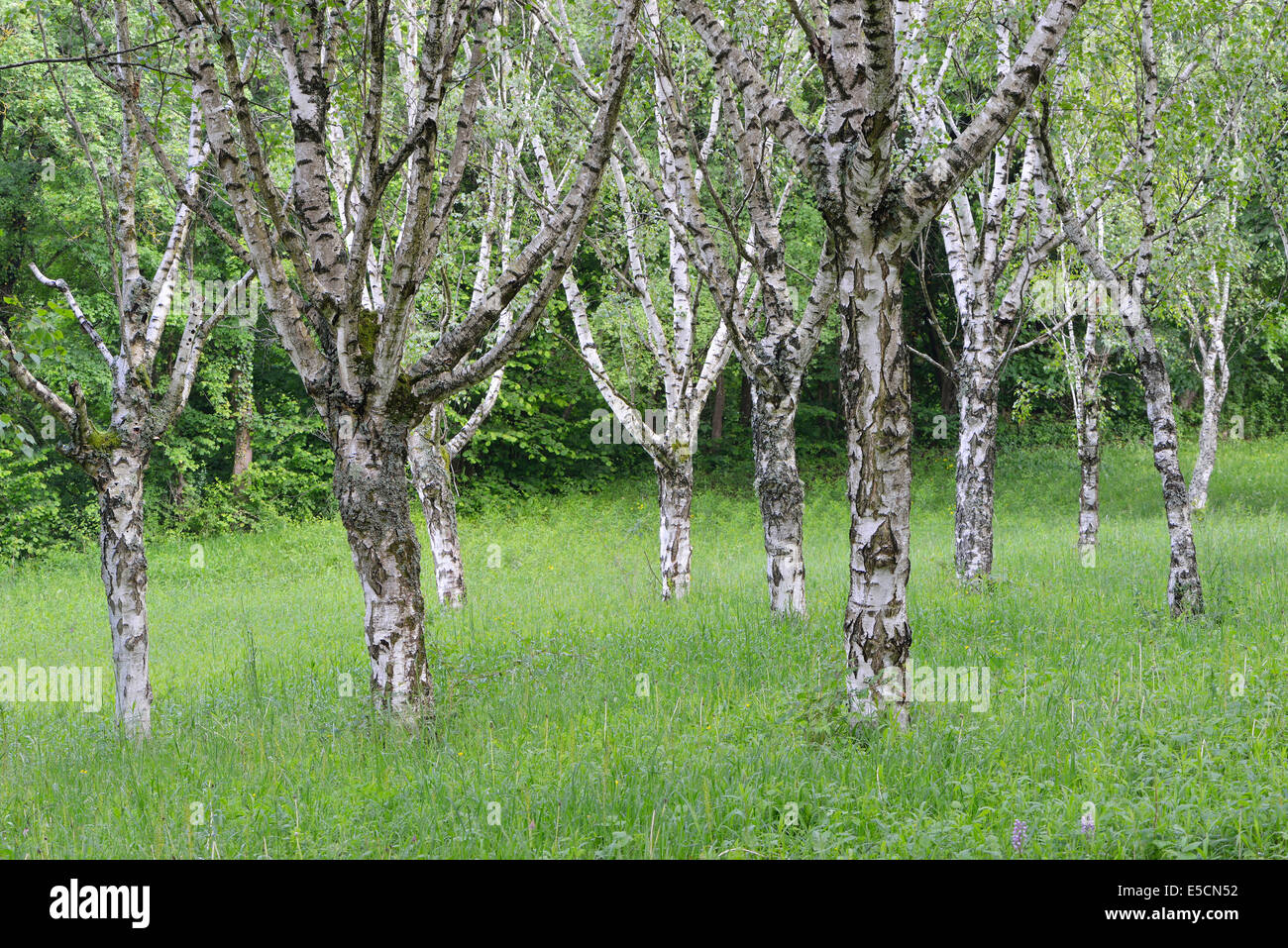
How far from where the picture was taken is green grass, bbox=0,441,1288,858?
3838 mm

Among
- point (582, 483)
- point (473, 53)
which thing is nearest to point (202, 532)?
point (582, 483)

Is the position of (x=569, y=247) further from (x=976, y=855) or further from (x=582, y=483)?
(x=582, y=483)

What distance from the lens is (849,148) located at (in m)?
4.68

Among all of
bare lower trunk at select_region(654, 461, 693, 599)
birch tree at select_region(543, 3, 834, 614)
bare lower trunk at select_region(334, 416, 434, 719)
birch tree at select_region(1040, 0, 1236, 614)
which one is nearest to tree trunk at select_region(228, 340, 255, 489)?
bare lower trunk at select_region(654, 461, 693, 599)

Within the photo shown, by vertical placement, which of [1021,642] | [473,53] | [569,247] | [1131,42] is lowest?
[1021,642]

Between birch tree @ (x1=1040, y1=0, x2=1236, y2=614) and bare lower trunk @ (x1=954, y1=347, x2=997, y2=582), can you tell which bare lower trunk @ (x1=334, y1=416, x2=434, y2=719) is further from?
bare lower trunk @ (x1=954, y1=347, x2=997, y2=582)

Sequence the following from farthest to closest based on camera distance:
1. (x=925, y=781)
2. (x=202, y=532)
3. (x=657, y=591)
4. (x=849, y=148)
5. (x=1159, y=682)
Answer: (x=202, y=532), (x=657, y=591), (x=1159, y=682), (x=849, y=148), (x=925, y=781)

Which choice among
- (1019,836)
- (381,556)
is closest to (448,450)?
(381,556)

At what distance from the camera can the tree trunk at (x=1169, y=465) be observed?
7840 millimetres

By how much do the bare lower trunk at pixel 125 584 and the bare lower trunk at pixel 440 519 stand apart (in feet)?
18.6

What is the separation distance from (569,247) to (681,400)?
17.6 ft

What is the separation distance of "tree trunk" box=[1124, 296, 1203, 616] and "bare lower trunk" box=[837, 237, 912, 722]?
178 inches

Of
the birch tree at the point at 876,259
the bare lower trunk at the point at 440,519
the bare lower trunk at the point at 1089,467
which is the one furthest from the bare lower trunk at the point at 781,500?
the bare lower trunk at the point at 1089,467

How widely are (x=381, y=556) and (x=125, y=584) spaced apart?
8.46 feet
